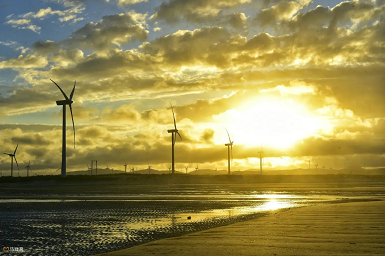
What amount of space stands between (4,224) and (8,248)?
9.41m

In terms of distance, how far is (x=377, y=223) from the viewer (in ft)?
64.6

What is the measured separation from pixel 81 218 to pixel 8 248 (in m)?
11.5

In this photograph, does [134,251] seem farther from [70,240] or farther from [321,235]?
[321,235]

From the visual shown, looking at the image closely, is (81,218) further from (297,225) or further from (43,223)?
(297,225)

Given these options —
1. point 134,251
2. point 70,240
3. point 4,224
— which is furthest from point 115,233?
point 4,224

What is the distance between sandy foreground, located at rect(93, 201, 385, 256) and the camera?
1377cm

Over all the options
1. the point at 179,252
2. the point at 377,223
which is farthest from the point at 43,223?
the point at 377,223

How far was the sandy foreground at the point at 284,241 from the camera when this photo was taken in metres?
13.8

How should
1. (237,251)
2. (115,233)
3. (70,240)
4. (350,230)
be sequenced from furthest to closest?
1. (115,233)
2. (70,240)
3. (350,230)
4. (237,251)

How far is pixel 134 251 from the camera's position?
14.9 metres

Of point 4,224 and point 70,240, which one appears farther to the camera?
point 4,224

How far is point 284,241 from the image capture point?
15672mm

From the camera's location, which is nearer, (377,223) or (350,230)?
(350,230)

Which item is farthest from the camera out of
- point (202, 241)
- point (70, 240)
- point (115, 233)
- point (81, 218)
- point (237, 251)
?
point (81, 218)
